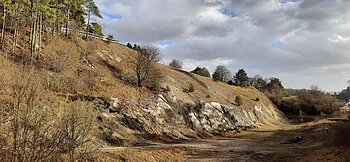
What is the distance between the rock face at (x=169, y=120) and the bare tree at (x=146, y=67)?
335 centimetres

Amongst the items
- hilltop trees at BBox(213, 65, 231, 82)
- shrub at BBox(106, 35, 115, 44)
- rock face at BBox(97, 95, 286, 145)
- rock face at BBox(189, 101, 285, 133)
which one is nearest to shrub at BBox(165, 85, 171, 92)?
rock face at BBox(97, 95, 286, 145)

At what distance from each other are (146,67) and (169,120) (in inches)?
361

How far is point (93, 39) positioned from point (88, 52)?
23.8 feet

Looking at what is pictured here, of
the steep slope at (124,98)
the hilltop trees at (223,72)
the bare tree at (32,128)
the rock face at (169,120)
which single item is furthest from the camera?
the hilltop trees at (223,72)

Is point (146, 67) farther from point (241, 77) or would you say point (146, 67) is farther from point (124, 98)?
point (241, 77)

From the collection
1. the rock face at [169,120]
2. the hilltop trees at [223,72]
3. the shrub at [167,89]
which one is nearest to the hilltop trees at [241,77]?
the hilltop trees at [223,72]

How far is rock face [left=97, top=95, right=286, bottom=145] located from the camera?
3034cm

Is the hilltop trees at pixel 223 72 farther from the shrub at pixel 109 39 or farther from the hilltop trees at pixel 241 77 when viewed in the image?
the shrub at pixel 109 39

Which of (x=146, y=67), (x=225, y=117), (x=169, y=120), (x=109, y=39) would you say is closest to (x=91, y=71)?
(x=146, y=67)

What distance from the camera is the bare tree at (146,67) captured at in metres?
44.7

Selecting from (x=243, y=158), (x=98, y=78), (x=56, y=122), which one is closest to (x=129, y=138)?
(x=243, y=158)

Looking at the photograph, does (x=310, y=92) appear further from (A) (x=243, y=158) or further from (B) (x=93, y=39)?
(A) (x=243, y=158)

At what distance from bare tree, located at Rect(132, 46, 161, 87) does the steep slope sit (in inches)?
68.1

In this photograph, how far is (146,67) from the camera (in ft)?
149
